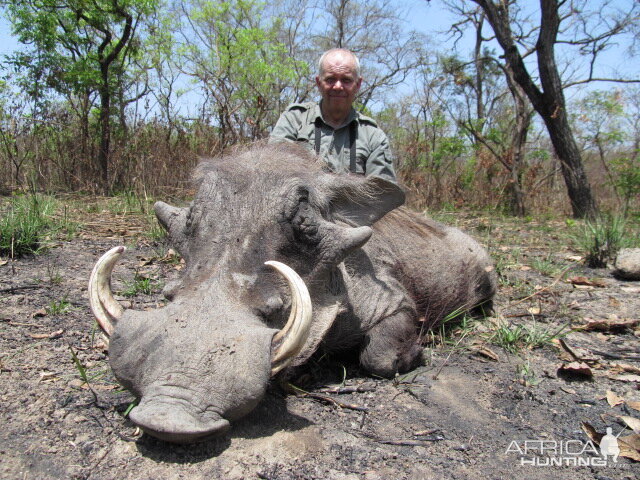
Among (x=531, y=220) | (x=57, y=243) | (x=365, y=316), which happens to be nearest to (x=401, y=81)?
(x=531, y=220)

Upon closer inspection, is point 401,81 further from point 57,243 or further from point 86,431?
point 86,431

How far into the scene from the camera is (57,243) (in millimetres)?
4402

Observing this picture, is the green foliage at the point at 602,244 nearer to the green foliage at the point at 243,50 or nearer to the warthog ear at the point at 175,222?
the warthog ear at the point at 175,222

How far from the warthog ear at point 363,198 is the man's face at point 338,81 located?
50.7 inches

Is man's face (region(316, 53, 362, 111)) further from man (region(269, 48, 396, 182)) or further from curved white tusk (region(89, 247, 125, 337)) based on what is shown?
curved white tusk (region(89, 247, 125, 337))

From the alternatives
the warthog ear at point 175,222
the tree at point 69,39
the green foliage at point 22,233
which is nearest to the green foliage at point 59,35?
the tree at point 69,39

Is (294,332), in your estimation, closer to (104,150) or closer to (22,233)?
(22,233)

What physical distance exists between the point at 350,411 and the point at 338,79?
241cm

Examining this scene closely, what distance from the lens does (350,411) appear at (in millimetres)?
2107

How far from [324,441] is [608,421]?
1.14 metres

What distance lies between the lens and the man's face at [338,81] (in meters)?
3.70

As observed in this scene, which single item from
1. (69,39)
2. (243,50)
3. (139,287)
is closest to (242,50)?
(243,50)

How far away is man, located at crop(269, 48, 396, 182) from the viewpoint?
3.73 meters

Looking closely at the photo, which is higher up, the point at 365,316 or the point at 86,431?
the point at 365,316
